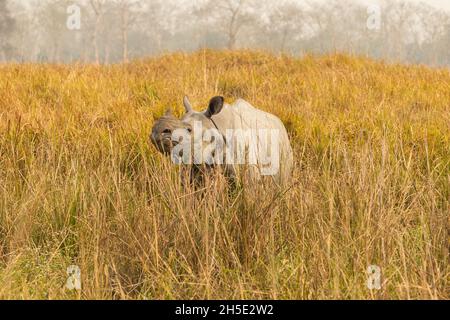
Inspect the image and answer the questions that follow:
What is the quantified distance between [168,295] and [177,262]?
285 millimetres

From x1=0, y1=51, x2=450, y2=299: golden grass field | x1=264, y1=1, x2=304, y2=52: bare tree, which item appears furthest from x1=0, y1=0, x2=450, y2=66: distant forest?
x1=0, y1=51, x2=450, y2=299: golden grass field

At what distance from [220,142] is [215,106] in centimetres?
20

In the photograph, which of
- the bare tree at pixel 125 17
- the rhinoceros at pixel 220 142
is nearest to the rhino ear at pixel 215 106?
the rhinoceros at pixel 220 142

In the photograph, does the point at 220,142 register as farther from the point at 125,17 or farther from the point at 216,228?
the point at 125,17

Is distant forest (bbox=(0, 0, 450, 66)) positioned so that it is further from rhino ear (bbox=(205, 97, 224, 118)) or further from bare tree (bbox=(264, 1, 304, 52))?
rhino ear (bbox=(205, 97, 224, 118))

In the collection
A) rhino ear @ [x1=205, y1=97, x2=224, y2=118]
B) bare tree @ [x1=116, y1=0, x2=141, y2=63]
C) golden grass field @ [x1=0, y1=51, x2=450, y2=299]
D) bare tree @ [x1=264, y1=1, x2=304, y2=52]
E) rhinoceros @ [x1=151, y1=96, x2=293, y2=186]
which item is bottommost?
golden grass field @ [x1=0, y1=51, x2=450, y2=299]

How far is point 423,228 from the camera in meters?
2.65

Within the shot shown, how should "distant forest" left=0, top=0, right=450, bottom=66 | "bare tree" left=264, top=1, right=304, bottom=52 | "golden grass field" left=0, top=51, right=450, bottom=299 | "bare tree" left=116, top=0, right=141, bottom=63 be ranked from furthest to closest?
"bare tree" left=264, top=1, right=304, bottom=52 < "distant forest" left=0, top=0, right=450, bottom=66 < "bare tree" left=116, top=0, right=141, bottom=63 < "golden grass field" left=0, top=51, right=450, bottom=299

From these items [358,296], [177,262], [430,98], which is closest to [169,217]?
[177,262]

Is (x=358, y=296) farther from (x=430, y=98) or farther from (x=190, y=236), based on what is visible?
(x=430, y=98)

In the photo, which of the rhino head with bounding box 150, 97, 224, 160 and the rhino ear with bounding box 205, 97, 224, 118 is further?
the rhino ear with bounding box 205, 97, 224, 118

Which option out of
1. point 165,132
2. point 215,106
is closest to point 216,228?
point 165,132

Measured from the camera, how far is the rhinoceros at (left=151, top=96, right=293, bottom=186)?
294 cm
